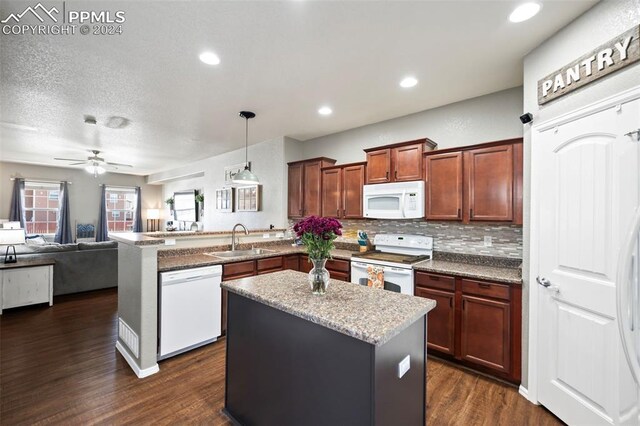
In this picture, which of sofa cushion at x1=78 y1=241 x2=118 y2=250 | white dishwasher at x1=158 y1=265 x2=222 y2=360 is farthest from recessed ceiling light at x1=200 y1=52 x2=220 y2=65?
sofa cushion at x1=78 y1=241 x2=118 y2=250

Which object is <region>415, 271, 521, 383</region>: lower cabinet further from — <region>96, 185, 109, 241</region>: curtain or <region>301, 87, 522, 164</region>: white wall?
<region>96, 185, 109, 241</region>: curtain

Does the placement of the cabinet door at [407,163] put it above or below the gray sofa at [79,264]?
above

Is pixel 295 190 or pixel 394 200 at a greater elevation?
pixel 295 190

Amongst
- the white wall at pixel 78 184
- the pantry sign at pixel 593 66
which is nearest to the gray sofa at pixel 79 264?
the white wall at pixel 78 184

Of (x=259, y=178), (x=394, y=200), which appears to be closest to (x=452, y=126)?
(x=394, y=200)

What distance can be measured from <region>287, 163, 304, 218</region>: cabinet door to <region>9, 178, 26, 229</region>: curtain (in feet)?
25.2

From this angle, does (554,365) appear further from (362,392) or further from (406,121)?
(406,121)

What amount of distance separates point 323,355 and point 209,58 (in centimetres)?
246

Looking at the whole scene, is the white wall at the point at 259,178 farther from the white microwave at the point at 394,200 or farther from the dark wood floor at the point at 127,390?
the dark wood floor at the point at 127,390

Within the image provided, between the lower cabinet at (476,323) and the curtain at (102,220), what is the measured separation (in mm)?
9545

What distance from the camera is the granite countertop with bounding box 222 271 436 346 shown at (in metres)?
1.15

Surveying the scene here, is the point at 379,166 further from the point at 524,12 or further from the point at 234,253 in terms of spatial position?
the point at 234,253

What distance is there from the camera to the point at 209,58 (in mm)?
2312

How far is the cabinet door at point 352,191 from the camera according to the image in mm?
3795
